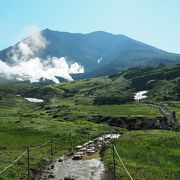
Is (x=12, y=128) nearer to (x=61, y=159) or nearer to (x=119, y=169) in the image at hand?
(x=61, y=159)

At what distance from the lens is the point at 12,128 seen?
112 metres

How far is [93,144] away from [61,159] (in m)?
20.9

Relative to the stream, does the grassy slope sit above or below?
above

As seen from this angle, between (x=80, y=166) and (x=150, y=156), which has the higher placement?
(x=150, y=156)

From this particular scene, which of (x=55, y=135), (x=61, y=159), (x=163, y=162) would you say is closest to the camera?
(x=163, y=162)

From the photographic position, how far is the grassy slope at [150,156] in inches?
2046

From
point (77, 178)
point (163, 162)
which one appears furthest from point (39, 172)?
point (163, 162)

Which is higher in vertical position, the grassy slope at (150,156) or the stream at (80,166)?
the grassy slope at (150,156)

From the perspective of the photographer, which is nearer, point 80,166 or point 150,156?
point 80,166

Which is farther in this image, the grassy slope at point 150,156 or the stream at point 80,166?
the stream at point 80,166

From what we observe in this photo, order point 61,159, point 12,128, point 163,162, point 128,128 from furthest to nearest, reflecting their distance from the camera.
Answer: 1. point 128,128
2. point 12,128
3. point 61,159
4. point 163,162

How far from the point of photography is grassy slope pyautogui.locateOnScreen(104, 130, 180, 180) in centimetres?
5197

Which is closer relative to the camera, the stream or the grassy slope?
the grassy slope

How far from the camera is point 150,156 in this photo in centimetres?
6562
